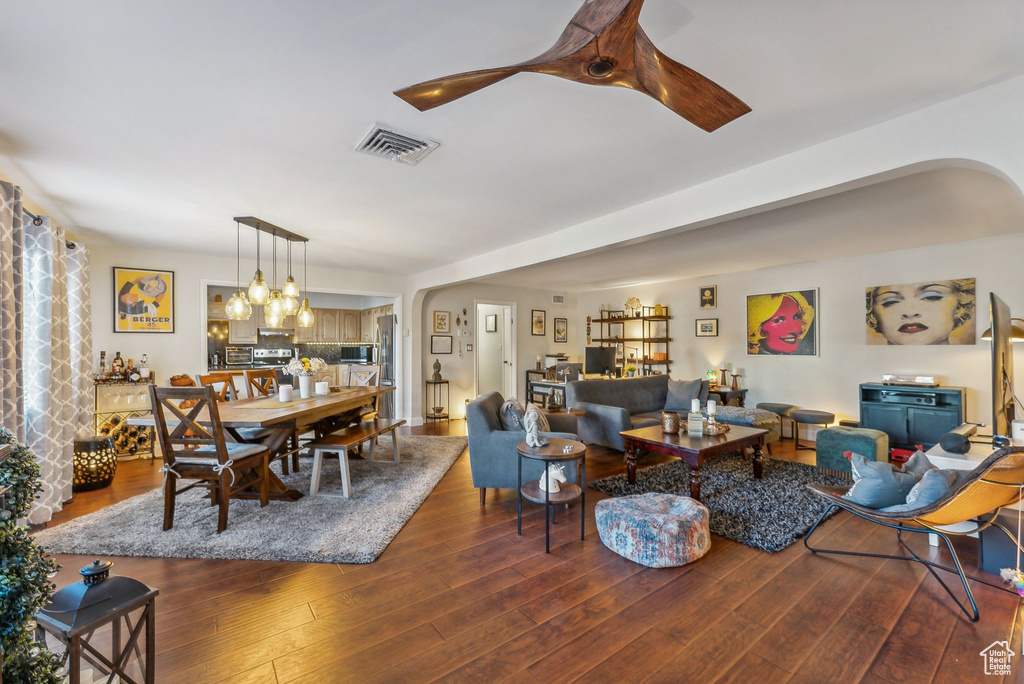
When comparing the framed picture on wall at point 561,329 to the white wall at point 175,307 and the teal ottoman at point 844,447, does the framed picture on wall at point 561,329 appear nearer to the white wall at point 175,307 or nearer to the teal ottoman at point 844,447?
the teal ottoman at point 844,447

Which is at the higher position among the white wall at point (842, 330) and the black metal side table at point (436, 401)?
the white wall at point (842, 330)

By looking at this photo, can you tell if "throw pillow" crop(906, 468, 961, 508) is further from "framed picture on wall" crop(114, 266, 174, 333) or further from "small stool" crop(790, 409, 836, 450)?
"framed picture on wall" crop(114, 266, 174, 333)

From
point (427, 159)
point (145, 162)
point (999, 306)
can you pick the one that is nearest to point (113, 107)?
Answer: point (145, 162)

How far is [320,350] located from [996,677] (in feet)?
30.2

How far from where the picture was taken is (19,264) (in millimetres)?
2754

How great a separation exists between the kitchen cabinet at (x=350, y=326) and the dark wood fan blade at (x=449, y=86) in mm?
8103

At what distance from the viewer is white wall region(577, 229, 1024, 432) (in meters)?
4.56

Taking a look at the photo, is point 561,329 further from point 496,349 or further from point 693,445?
point 693,445

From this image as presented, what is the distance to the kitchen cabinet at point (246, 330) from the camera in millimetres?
7699

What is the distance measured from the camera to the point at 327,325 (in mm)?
8672

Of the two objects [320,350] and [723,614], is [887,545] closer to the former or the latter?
[723,614]

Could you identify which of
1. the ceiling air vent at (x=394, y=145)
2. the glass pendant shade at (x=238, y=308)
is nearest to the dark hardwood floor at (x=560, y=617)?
the glass pendant shade at (x=238, y=308)

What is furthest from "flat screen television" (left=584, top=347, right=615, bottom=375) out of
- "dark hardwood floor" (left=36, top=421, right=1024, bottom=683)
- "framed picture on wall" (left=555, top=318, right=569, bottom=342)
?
"dark hardwood floor" (left=36, top=421, right=1024, bottom=683)

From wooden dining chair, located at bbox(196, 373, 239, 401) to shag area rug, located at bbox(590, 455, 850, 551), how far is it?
12.1ft
